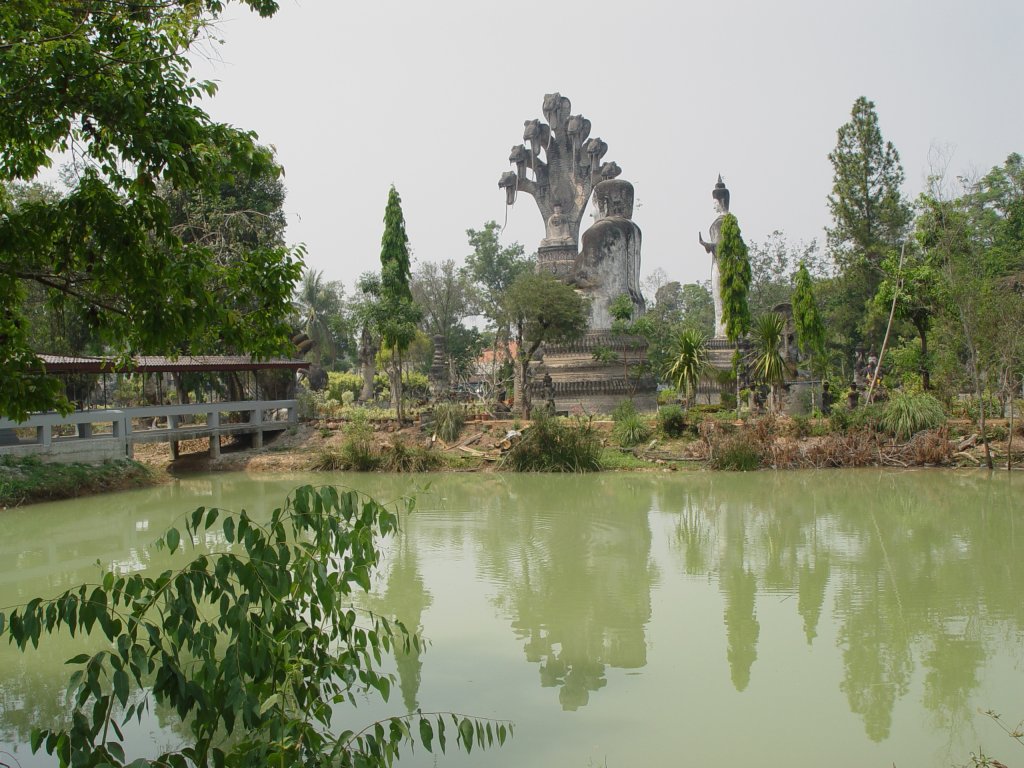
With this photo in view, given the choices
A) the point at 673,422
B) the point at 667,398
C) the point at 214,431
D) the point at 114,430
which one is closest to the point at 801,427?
the point at 673,422

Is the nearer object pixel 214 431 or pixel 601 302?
pixel 214 431

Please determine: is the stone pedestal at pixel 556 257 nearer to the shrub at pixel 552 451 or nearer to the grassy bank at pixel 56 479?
the shrub at pixel 552 451

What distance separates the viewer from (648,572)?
813 centimetres

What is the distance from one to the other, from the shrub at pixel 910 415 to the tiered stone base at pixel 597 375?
24.4 ft

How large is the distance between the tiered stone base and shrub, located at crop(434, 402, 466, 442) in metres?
4.08

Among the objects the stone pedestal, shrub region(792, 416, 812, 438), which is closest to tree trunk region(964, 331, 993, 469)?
shrub region(792, 416, 812, 438)

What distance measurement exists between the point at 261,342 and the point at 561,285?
17.2 m

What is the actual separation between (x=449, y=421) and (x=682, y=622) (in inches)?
460

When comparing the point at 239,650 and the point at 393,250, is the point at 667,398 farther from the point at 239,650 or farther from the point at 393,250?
the point at 239,650

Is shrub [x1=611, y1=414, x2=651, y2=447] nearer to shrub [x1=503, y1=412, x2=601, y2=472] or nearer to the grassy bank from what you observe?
shrub [x1=503, y1=412, x2=601, y2=472]

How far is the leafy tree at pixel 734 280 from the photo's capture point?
779 inches

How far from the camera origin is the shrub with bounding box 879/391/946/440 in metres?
15.6

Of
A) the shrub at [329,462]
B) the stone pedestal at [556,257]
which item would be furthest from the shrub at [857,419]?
the stone pedestal at [556,257]

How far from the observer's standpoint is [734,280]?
1994cm
